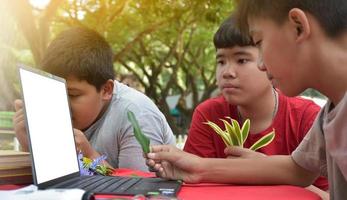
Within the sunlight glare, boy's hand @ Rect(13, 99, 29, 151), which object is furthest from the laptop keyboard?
the sunlight glare

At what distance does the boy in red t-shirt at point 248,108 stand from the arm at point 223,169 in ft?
1.77

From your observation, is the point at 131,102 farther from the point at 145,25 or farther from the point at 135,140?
the point at 145,25

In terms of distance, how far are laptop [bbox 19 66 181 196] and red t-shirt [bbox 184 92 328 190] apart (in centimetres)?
74

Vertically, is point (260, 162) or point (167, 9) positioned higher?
point (167, 9)

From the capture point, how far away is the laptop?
4.14ft

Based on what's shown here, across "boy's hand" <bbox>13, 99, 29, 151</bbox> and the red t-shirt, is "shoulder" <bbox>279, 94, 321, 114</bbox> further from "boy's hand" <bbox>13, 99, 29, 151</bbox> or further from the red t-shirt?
"boy's hand" <bbox>13, 99, 29, 151</bbox>

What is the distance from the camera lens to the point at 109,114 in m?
2.54

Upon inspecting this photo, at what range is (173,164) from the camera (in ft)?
5.49

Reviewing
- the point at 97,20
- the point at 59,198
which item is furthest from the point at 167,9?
the point at 59,198

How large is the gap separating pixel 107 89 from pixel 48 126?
105 cm

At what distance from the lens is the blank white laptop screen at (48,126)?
1259mm

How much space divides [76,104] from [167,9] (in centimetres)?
680

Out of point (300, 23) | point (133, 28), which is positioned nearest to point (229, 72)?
point (300, 23)

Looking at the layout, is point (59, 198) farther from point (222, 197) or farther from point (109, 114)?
point (109, 114)
